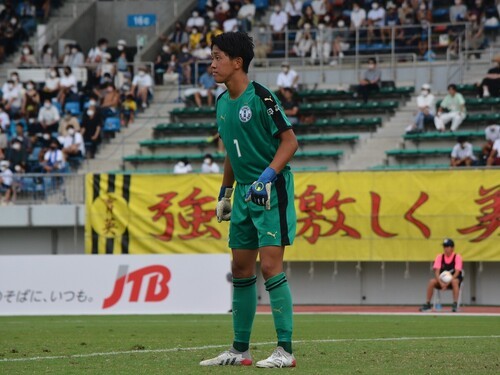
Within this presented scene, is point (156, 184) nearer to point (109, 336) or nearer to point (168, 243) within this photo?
point (168, 243)

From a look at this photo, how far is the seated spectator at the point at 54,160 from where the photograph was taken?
29.0m

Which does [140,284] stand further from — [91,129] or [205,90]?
[205,90]

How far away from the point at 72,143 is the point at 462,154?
33.1 ft

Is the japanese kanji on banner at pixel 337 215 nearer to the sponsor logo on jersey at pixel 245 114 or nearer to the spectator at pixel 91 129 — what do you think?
the spectator at pixel 91 129

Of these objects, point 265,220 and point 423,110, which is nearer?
point 265,220

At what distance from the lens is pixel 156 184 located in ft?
88.3

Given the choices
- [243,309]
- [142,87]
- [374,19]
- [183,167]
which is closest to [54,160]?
[183,167]

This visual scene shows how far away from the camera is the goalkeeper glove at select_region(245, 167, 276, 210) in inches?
348

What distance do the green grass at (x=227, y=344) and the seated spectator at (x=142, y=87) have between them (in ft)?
50.8

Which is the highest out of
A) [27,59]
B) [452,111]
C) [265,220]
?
[27,59]

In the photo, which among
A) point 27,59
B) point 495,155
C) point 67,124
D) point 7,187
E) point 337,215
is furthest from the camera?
point 27,59

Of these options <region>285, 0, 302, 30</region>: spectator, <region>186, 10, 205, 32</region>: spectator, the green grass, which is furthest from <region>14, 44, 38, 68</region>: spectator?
the green grass

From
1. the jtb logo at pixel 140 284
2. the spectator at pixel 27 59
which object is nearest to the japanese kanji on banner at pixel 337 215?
the jtb logo at pixel 140 284

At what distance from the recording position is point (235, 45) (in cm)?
920
